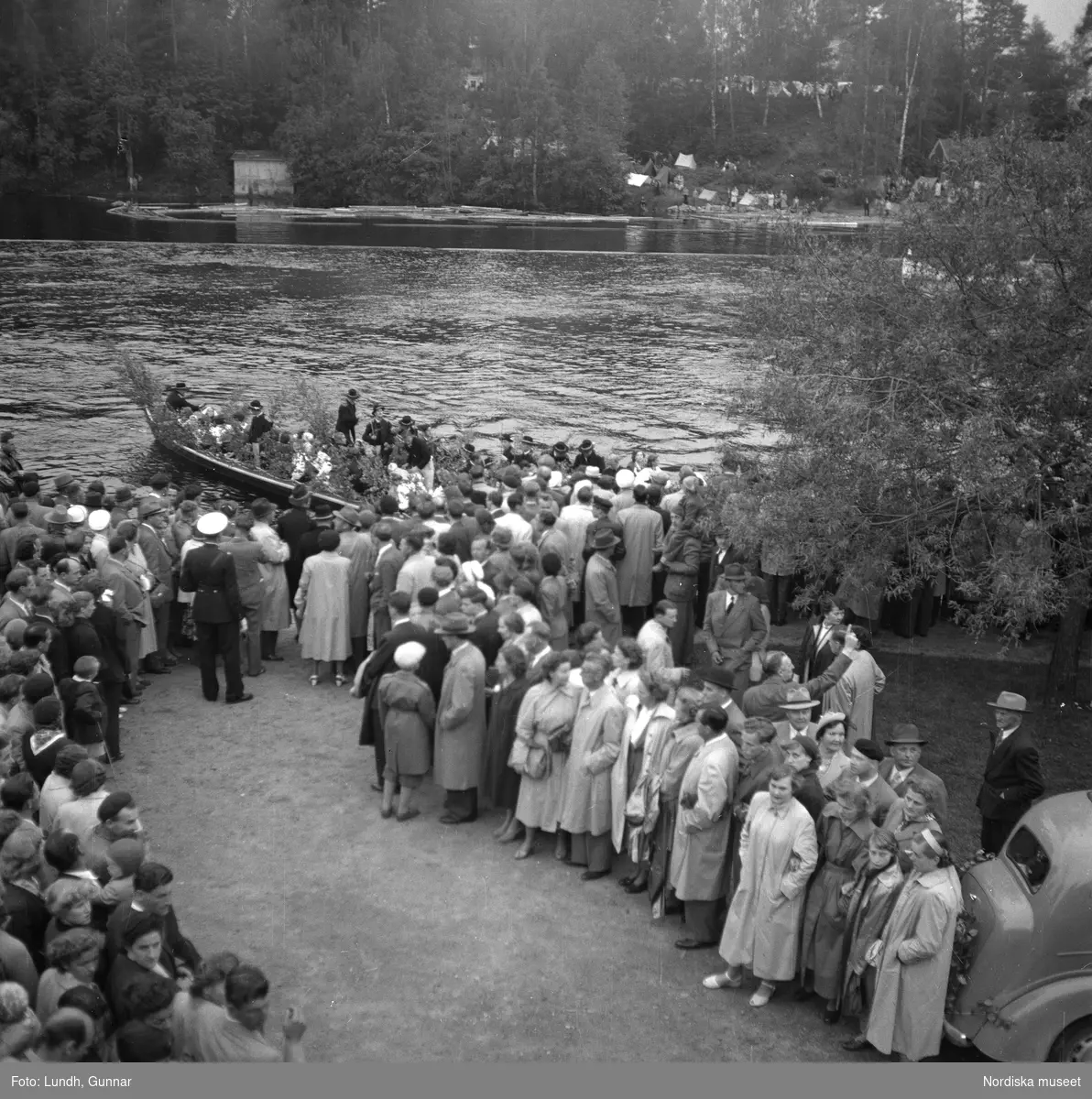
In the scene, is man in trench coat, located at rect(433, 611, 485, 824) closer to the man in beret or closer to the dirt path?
the dirt path

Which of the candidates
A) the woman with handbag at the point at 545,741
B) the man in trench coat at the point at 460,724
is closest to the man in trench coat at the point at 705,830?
the woman with handbag at the point at 545,741

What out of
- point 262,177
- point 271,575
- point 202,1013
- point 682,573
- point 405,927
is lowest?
point 405,927

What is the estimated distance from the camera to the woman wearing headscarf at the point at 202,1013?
596cm

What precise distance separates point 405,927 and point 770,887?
2.71 m

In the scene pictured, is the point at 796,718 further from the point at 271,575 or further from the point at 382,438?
the point at 382,438

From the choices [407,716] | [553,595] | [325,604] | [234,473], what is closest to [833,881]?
[407,716]

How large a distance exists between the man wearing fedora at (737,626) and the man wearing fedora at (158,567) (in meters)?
5.70

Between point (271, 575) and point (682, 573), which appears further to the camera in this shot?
point (271, 575)

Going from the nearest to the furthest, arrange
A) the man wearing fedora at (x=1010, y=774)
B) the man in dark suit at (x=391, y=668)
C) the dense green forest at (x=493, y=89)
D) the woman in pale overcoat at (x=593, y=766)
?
the man wearing fedora at (x=1010, y=774) < the woman in pale overcoat at (x=593, y=766) < the man in dark suit at (x=391, y=668) < the dense green forest at (x=493, y=89)

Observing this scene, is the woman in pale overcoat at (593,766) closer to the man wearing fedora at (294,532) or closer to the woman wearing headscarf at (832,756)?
the woman wearing headscarf at (832,756)

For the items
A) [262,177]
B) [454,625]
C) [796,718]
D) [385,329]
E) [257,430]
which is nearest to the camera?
[796,718]

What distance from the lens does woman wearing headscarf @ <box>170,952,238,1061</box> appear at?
5961mm

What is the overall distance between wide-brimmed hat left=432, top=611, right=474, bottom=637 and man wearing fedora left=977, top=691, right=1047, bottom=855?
4.20m

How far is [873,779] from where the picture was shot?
8.34 meters
